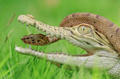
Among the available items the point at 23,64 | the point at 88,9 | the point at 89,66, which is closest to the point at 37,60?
the point at 23,64

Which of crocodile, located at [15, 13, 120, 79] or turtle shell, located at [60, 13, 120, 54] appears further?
turtle shell, located at [60, 13, 120, 54]

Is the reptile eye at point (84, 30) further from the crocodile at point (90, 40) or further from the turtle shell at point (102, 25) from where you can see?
the turtle shell at point (102, 25)

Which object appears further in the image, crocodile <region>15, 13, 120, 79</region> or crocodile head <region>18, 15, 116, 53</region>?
crocodile head <region>18, 15, 116, 53</region>

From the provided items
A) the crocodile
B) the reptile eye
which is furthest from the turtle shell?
the reptile eye

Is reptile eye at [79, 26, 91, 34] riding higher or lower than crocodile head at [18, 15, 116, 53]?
higher

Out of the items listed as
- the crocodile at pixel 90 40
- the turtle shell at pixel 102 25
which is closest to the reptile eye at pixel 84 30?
the crocodile at pixel 90 40

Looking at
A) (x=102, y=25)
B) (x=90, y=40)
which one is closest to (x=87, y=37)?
(x=90, y=40)

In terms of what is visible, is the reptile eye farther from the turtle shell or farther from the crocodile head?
the turtle shell
